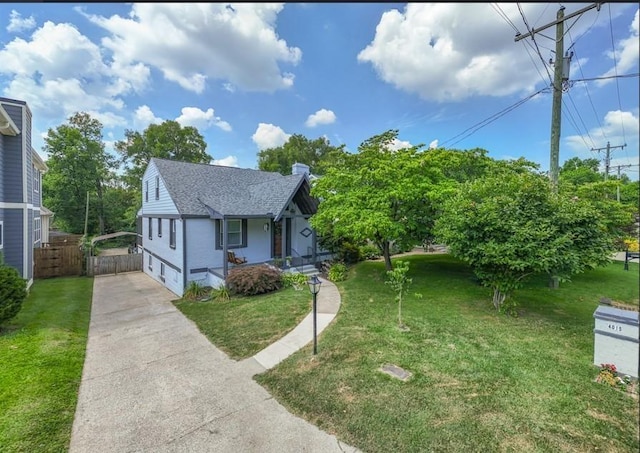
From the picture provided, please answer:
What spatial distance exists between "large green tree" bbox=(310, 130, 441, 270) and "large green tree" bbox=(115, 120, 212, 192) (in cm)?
Answer: 2872

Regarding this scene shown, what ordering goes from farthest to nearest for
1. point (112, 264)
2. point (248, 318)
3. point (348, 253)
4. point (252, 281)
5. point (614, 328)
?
point (112, 264)
point (348, 253)
point (252, 281)
point (248, 318)
point (614, 328)

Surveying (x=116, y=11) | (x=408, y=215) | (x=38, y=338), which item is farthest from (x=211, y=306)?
(x=116, y=11)

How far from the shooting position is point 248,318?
861 centimetres

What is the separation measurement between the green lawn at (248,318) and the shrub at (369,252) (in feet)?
20.8

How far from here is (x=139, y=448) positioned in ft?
12.6

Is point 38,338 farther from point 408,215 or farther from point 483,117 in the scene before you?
point 483,117

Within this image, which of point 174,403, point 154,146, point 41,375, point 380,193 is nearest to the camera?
point 174,403

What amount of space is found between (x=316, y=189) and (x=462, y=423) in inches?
369

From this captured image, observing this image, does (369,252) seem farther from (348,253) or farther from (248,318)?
(248,318)

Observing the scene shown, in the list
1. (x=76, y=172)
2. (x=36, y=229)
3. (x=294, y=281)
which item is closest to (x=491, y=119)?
(x=294, y=281)

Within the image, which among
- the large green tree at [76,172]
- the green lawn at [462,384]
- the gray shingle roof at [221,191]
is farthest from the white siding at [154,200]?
the large green tree at [76,172]

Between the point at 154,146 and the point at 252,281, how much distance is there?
100 feet

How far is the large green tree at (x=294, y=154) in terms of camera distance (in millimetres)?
38688

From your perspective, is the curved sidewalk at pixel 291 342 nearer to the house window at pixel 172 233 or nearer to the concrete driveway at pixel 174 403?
the concrete driveway at pixel 174 403
